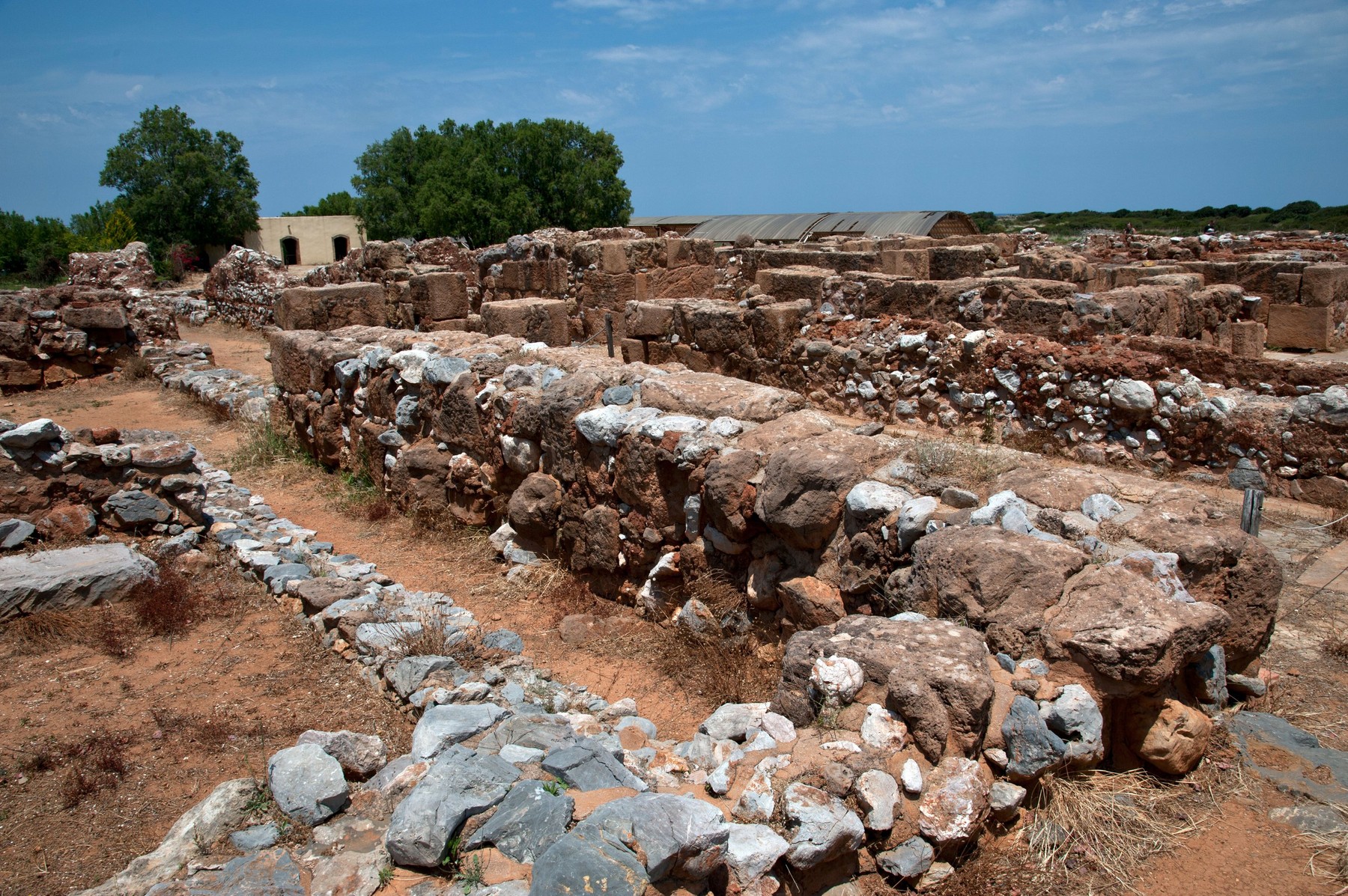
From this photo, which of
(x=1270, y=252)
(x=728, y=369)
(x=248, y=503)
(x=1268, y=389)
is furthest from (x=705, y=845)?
(x=1270, y=252)

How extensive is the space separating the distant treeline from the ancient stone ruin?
27391 millimetres

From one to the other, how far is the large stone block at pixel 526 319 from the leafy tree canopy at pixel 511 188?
2346 cm

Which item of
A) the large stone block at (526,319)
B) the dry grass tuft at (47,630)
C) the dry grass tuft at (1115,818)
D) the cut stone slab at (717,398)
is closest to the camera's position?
the dry grass tuft at (1115,818)

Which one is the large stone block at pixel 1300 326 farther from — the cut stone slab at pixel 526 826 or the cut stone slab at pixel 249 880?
the cut stone slab at pixel 249 880

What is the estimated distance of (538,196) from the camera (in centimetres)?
A: 3409

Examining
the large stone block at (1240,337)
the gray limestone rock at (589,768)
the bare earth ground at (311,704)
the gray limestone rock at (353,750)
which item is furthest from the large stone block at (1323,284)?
the gray limestone rock at (353,750)

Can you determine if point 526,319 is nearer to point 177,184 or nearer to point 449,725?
point 449,725

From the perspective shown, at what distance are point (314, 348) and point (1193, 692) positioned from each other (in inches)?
302

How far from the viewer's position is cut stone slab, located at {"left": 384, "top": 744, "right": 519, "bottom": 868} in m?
2.41

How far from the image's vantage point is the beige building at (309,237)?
38.8 meters

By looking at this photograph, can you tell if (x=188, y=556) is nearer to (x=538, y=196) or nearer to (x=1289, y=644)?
(x=1289, y=644)

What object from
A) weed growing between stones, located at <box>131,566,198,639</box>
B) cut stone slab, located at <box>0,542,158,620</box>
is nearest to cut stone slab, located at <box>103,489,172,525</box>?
cut stone slab, located at <box>0,542,158,620</box>

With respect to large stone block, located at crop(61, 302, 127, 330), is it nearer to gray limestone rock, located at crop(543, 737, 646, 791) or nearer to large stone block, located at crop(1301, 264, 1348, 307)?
gray limestone rock, located at crop(543, 737, 646, 791)

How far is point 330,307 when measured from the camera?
1042 cm
